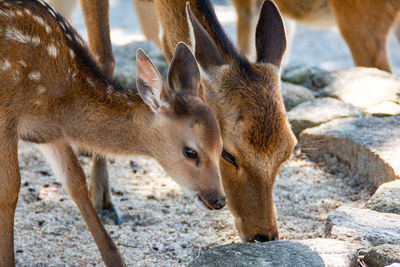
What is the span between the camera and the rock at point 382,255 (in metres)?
3.50

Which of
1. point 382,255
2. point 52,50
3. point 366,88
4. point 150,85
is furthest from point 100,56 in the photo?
point 366,88

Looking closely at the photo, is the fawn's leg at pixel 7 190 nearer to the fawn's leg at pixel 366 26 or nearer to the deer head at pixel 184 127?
the deer head at pixel 184 127

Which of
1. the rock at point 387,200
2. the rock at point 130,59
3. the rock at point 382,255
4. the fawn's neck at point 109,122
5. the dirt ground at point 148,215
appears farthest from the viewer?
the rock at point 130,59

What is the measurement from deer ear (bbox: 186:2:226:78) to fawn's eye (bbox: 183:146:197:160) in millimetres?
630

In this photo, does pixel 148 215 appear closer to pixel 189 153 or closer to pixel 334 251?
pixel 189 153

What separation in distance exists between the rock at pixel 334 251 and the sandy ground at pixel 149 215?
76 centimetres

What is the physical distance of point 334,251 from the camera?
363 centimetres

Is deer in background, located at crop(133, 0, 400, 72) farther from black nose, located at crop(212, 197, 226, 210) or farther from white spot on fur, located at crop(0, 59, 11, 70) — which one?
black nose, located at crop(212, 197, 226, 210)

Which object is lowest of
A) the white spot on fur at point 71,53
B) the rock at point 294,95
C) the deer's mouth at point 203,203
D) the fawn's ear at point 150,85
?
the rock at point 294,95

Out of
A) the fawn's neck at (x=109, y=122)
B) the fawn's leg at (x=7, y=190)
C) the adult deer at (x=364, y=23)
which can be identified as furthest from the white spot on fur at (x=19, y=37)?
the adult deer at (x=364, y=23)

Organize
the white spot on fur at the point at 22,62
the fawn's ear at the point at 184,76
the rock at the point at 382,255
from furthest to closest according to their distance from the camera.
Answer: the fawn's ear at the point at 184,76 → the white spot on fur at the point at 22,62 → the rock at the point at 382,255

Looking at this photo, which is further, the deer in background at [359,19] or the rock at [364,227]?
the deer in background at [359,19]

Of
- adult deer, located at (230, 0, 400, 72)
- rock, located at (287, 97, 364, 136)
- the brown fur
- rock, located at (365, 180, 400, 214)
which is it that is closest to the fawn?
the brown fur

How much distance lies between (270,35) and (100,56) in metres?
1.46
